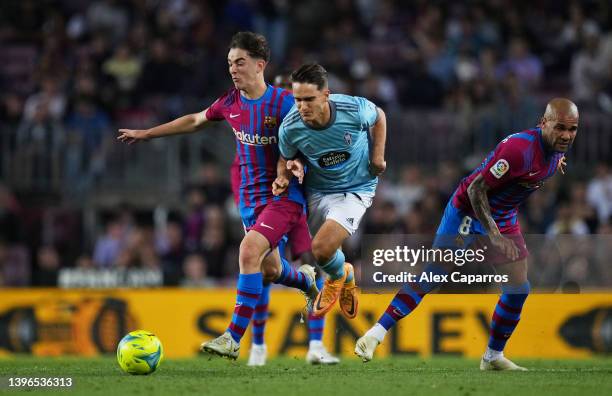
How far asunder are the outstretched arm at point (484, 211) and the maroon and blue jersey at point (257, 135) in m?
1.54

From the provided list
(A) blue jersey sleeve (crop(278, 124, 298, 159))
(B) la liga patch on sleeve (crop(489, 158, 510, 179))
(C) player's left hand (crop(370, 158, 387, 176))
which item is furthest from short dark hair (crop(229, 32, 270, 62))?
(B) la liga patch on sleeve (crop(489, 158, 510, 179))

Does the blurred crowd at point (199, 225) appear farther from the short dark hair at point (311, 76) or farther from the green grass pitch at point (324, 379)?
the short dark hair at point (311, 76)

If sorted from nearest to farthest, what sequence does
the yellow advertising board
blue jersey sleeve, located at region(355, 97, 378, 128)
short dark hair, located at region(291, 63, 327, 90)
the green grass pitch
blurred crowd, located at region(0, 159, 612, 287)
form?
the green grass pitch
short dark hair, located at region(291, 63, 327, 90)
blue jersey sleeve, located at region(355, 97, 378, 128)
the yellow advertising board
blurred crowd, located at region(0, 159, 612, 287)

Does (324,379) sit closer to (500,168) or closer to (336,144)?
(336,144)

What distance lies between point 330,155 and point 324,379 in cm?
188

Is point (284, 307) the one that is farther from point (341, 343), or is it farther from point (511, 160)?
point (511, 160)

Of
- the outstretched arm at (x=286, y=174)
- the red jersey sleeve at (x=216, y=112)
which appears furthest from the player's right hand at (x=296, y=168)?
the red jersey sleeve at (x=216, y=112)

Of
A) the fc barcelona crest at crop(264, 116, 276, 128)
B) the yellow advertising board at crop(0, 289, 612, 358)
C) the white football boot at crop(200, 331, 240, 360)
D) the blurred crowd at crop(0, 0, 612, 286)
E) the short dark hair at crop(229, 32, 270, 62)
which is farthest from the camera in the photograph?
the blurred crowd at crop(0, 0, 612, 286)

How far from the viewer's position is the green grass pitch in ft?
27.2

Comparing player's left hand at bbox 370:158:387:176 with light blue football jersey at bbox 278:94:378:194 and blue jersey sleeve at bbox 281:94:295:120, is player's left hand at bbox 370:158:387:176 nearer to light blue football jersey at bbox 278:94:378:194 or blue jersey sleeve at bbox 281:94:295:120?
light blue football jersey at bbox 278:94:378:194

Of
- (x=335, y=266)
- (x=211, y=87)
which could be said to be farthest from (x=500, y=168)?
(x=211, y=87)

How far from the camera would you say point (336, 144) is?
9688 millimetres

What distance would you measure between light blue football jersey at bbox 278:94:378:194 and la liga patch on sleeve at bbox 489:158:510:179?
43.6 inches

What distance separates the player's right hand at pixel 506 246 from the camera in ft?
31.3
